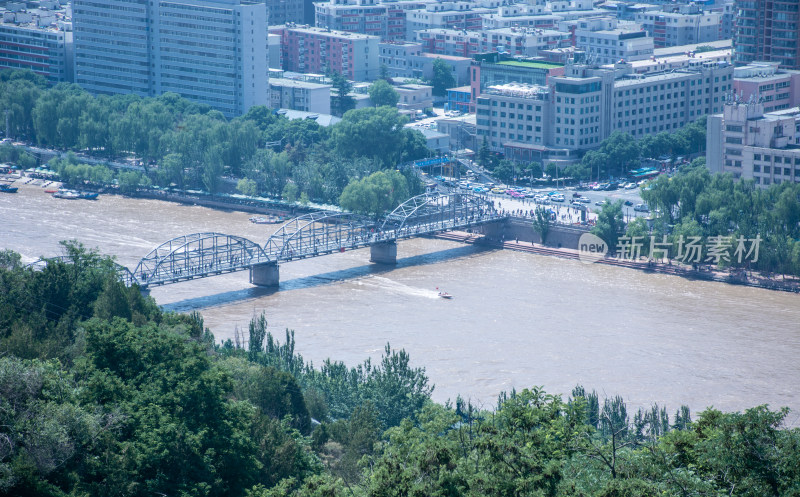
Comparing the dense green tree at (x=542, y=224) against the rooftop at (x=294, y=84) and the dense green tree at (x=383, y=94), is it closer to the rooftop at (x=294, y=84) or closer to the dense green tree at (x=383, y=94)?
the dense green tree at (x=383, y=94)

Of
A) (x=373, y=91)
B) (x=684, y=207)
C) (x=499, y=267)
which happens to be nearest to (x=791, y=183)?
(x=684, y=207)

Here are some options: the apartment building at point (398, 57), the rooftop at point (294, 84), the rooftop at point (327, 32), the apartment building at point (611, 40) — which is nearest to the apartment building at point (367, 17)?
the rooftop at point (327, 32)

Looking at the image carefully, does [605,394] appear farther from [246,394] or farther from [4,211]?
[4,211]

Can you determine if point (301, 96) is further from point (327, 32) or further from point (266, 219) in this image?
point (266, 219)

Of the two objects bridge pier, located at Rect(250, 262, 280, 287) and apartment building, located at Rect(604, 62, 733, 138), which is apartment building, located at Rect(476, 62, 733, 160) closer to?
apartment building, located at Rect(604, 62, 733, 138)

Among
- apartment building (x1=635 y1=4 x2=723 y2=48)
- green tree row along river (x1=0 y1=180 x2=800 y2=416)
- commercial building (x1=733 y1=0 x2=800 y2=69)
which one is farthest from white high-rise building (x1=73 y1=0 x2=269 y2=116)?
apartment building (x1=635 y1=4 x2=723 y2=48)

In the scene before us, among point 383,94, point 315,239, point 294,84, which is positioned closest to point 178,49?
point 294,84
